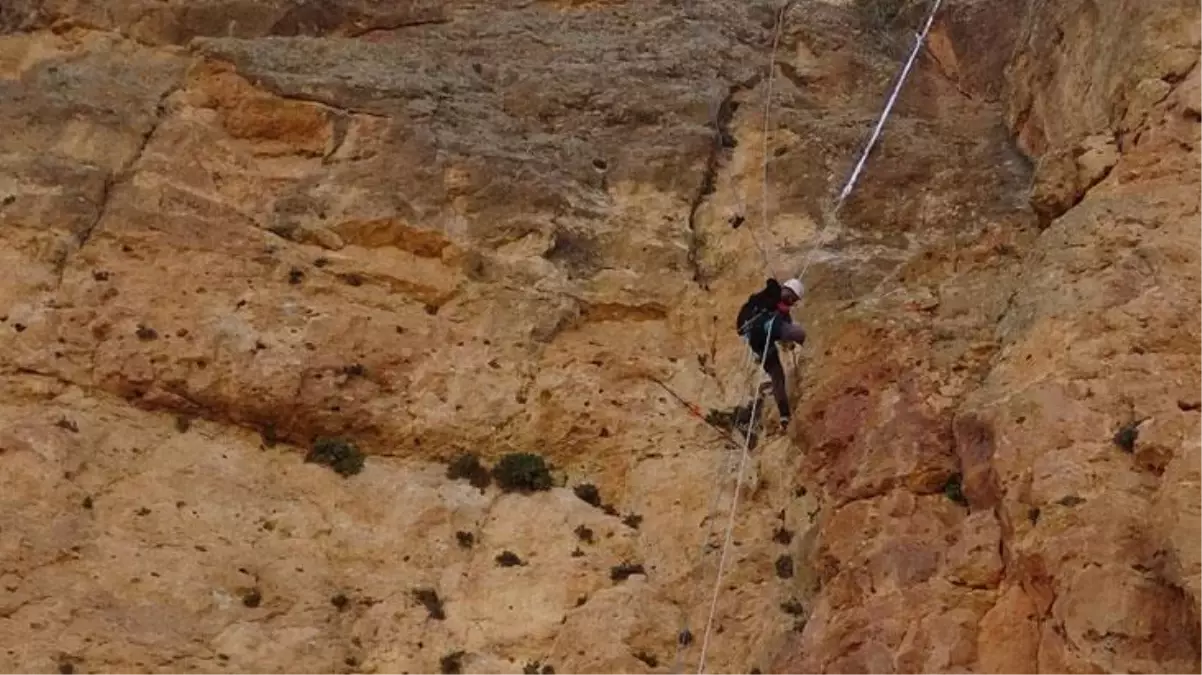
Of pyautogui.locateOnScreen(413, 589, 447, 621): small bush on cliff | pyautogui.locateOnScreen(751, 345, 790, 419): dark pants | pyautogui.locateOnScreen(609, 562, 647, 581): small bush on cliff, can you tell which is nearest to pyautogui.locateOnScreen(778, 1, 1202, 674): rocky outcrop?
pyautogui.locateOnScreen(751, 345, 790, 419): dark pants

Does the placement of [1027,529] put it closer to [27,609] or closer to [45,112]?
[27,609]

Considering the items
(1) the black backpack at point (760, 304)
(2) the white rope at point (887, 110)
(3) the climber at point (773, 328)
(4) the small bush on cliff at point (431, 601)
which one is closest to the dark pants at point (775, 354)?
(3) the climber at point (773, 328)

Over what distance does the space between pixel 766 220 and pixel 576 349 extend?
Answer: 14.6 feet

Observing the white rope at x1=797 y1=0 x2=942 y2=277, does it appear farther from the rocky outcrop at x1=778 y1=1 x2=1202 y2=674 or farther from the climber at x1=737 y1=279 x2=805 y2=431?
the rocky outcrop at x1=778 y1=1 x2=1202 y2=674

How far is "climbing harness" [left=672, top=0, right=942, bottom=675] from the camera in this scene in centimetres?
1919

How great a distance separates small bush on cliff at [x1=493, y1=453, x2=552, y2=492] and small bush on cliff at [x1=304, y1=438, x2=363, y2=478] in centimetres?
192

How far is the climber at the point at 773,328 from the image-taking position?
21547 mm

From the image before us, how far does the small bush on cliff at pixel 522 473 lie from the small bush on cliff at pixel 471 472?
0.15 metres

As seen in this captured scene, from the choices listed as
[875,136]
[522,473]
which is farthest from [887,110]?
[522,473]

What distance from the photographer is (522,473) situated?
21.5 meters

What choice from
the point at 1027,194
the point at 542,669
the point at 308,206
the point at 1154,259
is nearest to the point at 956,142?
the point at 1027,194

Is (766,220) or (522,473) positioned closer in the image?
(522,473)

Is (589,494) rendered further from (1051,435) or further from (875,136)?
(875,136)

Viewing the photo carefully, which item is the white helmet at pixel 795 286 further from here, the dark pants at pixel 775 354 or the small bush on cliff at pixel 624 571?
the small bush on cliff at pixel 624 571
